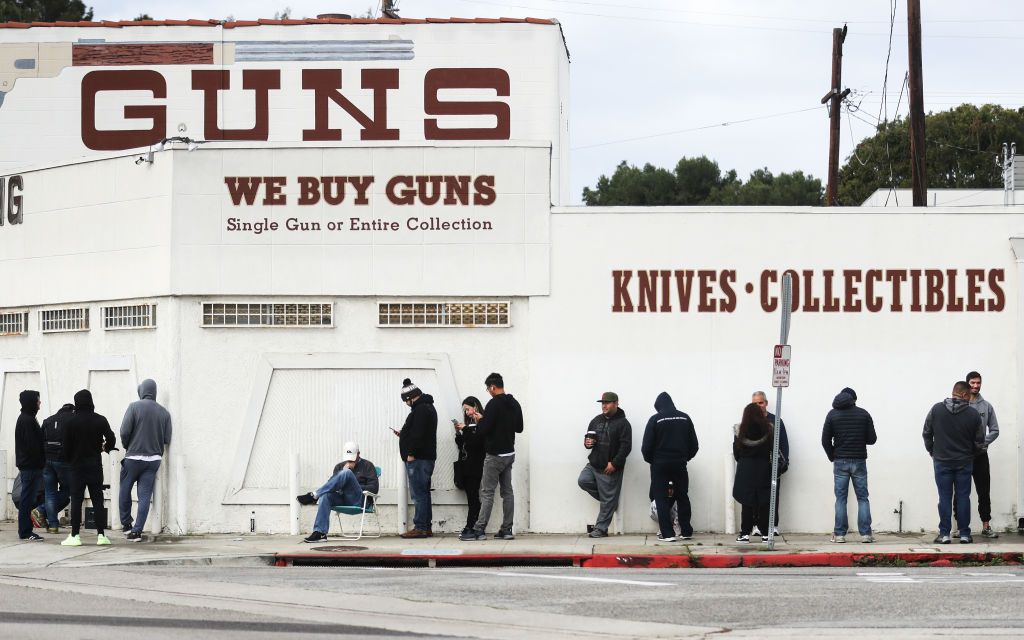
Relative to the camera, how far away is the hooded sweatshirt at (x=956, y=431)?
1630cm

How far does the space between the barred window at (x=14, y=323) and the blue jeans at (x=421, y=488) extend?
649 centimetres

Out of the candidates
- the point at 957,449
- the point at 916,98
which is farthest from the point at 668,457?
the point at 916,98

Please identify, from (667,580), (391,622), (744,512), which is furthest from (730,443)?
(391,622)

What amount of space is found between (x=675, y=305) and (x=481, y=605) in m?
7.01

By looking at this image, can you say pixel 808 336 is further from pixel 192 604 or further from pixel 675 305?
pixel 192 604

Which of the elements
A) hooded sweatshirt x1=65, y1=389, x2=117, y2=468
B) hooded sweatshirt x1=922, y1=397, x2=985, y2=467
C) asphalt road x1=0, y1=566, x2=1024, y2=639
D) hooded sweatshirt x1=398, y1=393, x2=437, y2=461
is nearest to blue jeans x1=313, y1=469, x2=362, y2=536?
hooded sweatshirt x1=398, y1=393, x2=437, y2=461

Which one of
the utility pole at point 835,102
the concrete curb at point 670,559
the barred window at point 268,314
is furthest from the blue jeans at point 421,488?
the utility pole at point 835,102

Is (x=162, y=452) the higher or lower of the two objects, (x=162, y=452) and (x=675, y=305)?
the lower

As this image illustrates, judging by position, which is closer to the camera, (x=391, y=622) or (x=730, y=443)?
(x=391, y=622)

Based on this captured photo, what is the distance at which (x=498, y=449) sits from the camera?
664 inches

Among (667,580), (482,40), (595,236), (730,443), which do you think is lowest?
(667,580)

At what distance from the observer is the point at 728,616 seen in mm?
10906

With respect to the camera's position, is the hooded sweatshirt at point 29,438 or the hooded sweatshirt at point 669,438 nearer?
the hooded sweatshirt at point 669,438

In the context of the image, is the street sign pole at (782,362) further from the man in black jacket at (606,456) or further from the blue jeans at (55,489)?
the blue jeans at (55,489)
